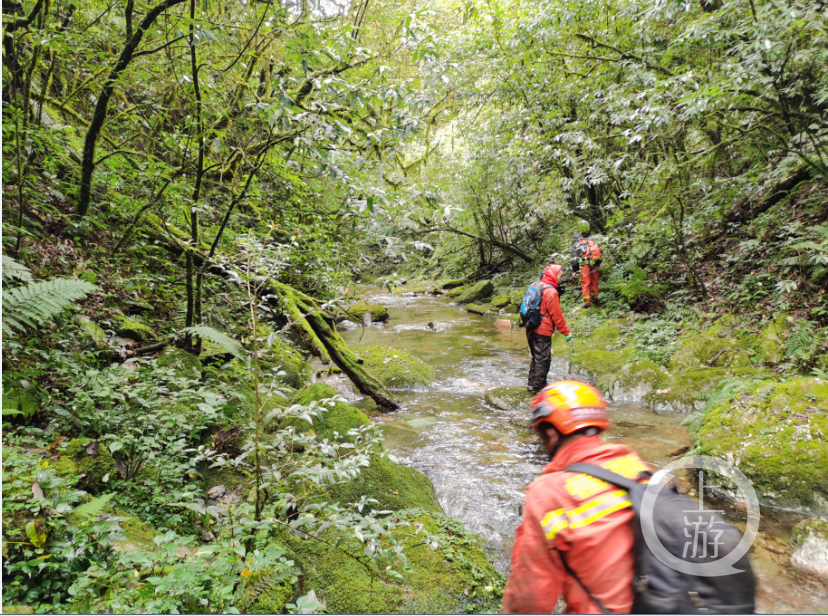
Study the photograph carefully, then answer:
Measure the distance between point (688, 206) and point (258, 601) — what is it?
36.9 feet

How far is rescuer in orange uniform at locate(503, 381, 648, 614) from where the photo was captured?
159 cm

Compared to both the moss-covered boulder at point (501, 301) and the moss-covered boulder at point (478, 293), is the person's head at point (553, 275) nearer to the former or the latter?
the moss-covered boulder at point (501, 301)

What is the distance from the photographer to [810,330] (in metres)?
6.04

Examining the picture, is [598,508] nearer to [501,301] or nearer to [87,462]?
[87,462]

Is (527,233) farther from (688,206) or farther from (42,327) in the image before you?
(42,327)

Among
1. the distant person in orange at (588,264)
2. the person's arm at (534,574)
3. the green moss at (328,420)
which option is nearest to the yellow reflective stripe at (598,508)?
the person's arm at (534,574)

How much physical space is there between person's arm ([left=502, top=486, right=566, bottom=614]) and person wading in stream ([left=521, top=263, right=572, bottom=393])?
5721mm

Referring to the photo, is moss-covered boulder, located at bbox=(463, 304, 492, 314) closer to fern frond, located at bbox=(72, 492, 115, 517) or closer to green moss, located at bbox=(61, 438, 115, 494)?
green moss, located at bbox=(61, 438, 115, 494)

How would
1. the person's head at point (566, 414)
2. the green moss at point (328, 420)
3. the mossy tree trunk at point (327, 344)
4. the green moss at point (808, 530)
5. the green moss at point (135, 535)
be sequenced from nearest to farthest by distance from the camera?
the person's head at point (566, 414) → the green moss at point (135, 535) → the green moss at point (808, 530) → the green moss at point (328, 420) → the mossy tree trunk at point (327, 344)

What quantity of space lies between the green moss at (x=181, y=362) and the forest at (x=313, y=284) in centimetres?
4

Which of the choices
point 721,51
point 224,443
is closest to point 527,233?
point 721,51

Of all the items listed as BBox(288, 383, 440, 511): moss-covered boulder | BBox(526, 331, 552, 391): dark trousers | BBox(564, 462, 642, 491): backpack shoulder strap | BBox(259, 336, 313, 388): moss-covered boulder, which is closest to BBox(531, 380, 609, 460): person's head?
BBox(564, 462, 642, 491): backpack shoulder strap

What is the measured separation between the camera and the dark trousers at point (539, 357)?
732 cm

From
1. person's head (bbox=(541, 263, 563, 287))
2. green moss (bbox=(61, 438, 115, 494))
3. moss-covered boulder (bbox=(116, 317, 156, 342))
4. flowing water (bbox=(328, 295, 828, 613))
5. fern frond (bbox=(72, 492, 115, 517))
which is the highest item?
person's head (bbox=(541, 263, 563, 287))
